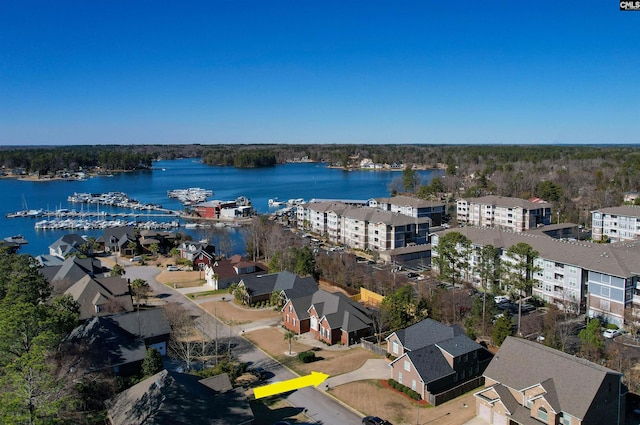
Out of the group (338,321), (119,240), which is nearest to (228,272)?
(338,321)

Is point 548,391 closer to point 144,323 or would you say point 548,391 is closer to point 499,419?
point 499,419

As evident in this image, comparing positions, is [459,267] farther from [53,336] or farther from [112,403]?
[53,336]

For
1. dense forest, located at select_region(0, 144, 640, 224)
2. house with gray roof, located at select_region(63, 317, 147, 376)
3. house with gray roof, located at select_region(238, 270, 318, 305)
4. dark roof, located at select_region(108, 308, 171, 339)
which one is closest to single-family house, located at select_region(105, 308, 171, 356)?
dark roof, located at select_region(108, 308, 171, 339)

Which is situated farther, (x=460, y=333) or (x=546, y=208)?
(x=546, y=208)

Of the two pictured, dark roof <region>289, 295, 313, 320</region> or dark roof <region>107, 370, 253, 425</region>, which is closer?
dark roof <region>107, 370, 253, 425</region>

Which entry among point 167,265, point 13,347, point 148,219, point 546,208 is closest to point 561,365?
point 13,347

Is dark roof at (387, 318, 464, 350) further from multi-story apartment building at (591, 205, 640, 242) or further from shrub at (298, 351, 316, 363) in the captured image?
multi-story apartment building at (591, 205, 640, 242)

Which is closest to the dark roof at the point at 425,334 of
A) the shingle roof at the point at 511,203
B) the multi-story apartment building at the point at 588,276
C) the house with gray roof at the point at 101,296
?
the multi-story apartment building at the point at 588,276
